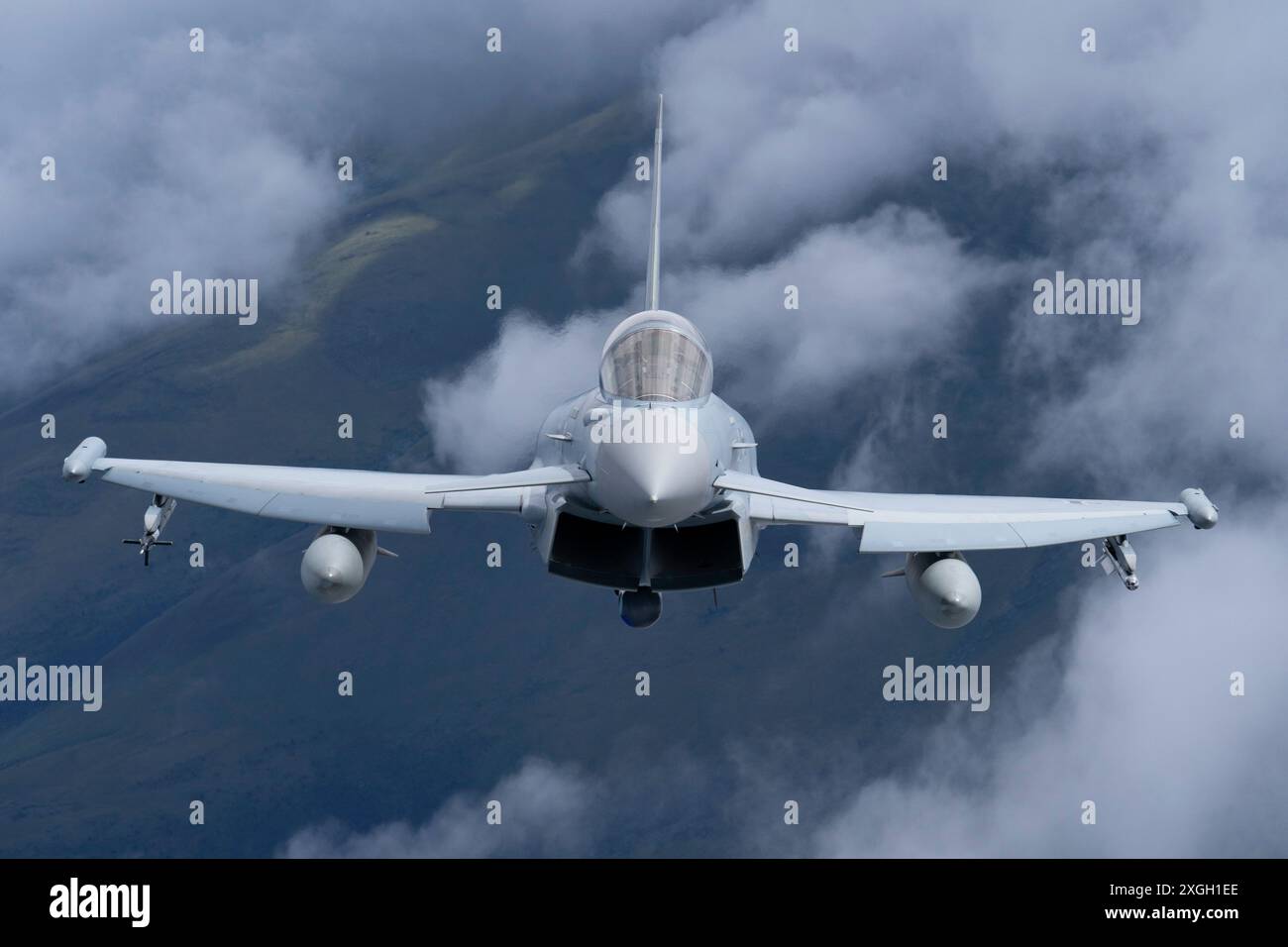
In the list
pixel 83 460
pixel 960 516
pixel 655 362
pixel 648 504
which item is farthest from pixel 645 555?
pixel 83 460

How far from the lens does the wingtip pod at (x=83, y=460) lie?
814 inches

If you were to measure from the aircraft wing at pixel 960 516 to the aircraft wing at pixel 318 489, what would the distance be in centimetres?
338

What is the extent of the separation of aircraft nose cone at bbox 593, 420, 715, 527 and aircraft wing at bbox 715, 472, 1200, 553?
1.93 m

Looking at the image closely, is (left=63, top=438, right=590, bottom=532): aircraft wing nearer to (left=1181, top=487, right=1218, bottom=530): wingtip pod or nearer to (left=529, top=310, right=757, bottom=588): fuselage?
(left=529, top=310, right=757, bottom=588): fuselage

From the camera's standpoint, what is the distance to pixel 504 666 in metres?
140

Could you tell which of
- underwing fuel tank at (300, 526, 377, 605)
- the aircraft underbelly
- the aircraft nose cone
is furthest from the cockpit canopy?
underwing fuel tank at (300, 526, 377, 605)

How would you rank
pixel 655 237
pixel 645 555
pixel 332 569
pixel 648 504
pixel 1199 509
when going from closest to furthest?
pixel 648 504, pixel 645 555, pixel 332 569, pixel 1199 509, pixel 655 237

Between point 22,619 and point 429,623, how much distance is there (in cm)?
3888

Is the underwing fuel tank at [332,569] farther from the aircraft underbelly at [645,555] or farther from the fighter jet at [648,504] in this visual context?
the aircraft underbelly at [645,555]

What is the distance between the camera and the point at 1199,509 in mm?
21391

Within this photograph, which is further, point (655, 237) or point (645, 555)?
point (655, 237)

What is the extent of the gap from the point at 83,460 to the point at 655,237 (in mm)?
9951

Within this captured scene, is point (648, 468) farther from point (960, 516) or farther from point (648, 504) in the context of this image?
point (960, 516)

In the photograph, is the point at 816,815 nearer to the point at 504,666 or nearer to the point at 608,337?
the point at 504,666
